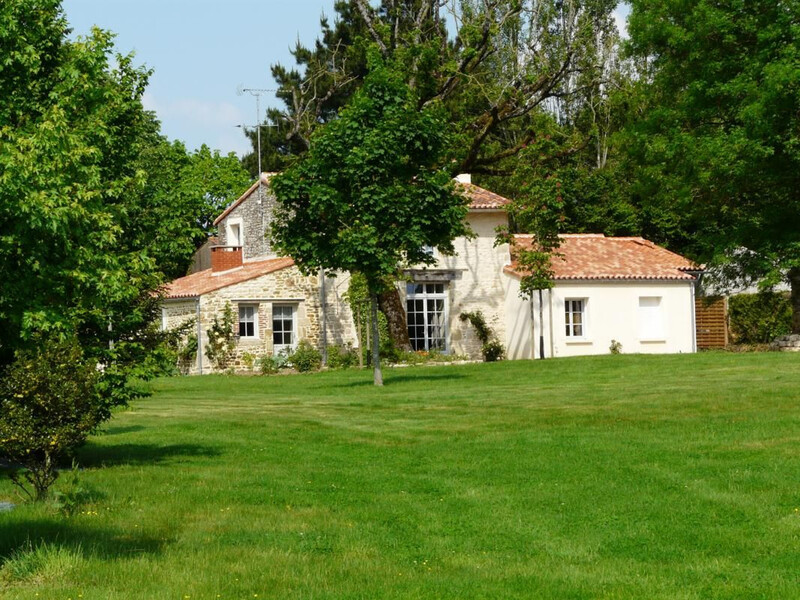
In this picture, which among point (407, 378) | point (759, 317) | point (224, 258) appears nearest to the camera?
point (407, 378)

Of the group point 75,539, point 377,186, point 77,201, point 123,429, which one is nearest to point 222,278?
point 377,186

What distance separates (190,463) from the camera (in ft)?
54.4

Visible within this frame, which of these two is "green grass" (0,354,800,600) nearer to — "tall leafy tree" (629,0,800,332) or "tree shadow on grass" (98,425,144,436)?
"tree shadow on grass" (98,425,144,436)

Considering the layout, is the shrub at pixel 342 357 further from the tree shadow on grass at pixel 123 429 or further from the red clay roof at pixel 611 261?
the tree shadow on grass at pixel 123 429

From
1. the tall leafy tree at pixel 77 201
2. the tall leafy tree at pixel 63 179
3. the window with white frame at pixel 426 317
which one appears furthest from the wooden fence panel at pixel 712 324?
the tall leafy tree at pixel 63 179

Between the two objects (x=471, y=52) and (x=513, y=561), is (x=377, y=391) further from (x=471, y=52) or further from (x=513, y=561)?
(x=513, y=561)

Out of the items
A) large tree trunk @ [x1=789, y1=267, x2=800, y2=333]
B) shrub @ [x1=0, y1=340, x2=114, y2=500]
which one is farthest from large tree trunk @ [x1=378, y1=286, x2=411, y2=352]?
shrub @ [x1=0, y1=340, x2=114, y2=500]

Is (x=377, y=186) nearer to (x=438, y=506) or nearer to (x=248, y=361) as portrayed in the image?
(x=248, y=361)

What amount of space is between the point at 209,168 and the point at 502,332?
3084cm

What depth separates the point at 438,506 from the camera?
12.5 meters

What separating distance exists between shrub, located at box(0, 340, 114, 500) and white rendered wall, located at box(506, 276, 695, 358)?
31.1 meters

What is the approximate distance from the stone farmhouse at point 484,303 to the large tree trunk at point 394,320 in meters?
1.33

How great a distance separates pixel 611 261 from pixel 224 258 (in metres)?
15.0

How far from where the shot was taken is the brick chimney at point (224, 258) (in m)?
47.2
